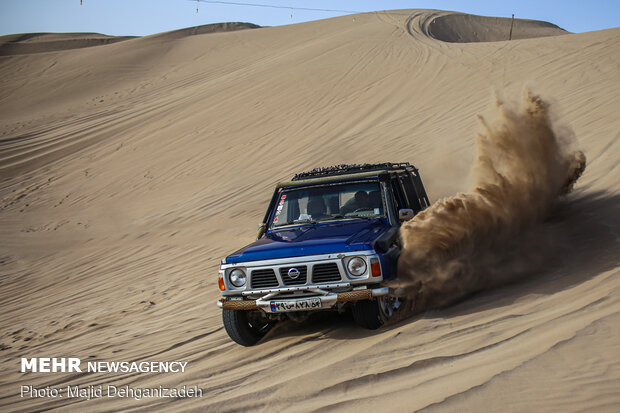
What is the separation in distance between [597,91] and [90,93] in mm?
24573

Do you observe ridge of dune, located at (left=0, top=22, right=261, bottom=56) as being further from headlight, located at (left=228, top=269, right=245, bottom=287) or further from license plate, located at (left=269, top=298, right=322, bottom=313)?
license plate, located at (left=269, top=298, right=322, bottom=313)

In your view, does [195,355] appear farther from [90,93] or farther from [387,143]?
[90,93]

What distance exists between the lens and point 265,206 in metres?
14.0

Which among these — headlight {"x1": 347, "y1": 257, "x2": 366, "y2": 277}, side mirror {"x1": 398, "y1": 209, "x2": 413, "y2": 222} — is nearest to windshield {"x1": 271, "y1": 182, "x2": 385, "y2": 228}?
side mirror {"x1": 398, "y1": 209, "x2": 413, "y2": 222}

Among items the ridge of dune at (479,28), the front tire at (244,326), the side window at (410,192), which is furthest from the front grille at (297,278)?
the ridge of dune at (479,28)

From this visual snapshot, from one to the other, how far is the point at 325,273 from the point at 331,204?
1.26m

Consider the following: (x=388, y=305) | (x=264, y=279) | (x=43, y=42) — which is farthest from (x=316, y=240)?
(x=43, y=42)

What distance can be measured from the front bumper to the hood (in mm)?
364

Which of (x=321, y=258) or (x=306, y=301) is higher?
(x=321, y=258)

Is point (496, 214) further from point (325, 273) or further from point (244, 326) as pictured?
point (244, 326)

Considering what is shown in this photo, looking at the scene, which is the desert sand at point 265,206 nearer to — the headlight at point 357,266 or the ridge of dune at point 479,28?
the headlight at point 357,266

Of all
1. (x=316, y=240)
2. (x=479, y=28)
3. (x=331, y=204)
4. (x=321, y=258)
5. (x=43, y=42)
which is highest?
(x=43, y=42)

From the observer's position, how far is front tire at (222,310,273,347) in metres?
5.47

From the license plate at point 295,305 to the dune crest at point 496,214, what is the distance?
38.0 inches
